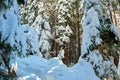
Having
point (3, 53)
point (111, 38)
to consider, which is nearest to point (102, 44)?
point (111, 38)

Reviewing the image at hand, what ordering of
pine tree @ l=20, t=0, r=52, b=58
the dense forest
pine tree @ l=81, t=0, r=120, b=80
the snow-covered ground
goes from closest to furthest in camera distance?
the dense forest, the snow-covered ground, pine tree @ l=81, t=0, r=120, b=80, pine tree @ l=20, t=0, r=52, b=58

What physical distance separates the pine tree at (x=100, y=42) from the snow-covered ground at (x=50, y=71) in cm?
91

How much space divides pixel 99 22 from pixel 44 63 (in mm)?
3777

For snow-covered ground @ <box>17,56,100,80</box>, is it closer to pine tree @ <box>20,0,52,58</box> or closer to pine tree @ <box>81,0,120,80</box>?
pine tree @ <box>81,0,120,80</box>

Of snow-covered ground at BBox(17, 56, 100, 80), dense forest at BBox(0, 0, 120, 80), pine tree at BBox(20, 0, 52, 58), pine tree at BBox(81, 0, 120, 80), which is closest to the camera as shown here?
dense forest at BBox(0, 0, 120, 80)

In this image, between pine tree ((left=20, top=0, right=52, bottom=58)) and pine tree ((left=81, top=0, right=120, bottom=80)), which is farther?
pine tree ((left=20, top=0, right=52, bottom=58))

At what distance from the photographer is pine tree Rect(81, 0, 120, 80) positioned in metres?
13.9

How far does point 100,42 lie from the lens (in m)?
14.1

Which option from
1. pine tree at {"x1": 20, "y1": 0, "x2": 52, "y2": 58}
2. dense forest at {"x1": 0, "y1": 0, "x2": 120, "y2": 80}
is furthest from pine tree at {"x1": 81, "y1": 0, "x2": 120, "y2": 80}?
pine tree at {"x1": 20, "y1": 0, "x2": 52, "y2": 58}

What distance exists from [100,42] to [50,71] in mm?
3999

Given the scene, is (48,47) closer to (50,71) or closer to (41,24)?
(41,24)

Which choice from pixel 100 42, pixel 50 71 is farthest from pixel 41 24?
pixel 50 71

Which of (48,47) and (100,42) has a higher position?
(100,42)

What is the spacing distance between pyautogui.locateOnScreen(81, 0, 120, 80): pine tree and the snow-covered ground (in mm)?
909
